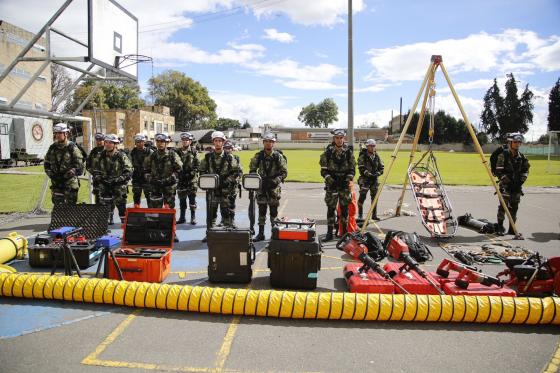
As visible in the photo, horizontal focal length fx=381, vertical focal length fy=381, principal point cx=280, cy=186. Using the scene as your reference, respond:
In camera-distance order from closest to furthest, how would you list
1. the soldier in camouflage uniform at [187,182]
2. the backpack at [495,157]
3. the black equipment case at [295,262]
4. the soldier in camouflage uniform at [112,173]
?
1. the black equipment case at [295,262]
2. the soldier in camouflage uniform at [112,173]
3. the backpack at [495,157]
4. the soldier in camouflage uniform at [187,182]

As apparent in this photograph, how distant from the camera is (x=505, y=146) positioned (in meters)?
9.94

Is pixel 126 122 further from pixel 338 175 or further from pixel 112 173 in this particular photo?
pixel 338 175

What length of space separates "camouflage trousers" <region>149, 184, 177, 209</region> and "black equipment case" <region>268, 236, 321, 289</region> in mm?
4439

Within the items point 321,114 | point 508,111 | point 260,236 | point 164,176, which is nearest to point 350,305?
point 260,236

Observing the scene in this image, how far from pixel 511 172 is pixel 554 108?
7536cm

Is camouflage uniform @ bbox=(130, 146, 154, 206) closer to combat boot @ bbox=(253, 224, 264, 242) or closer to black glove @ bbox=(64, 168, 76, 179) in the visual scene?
black glove @ bbox=(64, 168, 76, 179)

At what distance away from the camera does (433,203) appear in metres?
9.95

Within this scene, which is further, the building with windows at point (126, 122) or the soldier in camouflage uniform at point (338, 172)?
the building with windows at point (126, 122)

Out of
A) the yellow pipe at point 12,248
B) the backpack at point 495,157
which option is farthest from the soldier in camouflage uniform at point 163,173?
the backpack at point 495,157

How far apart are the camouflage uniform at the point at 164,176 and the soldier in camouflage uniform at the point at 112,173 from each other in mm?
704

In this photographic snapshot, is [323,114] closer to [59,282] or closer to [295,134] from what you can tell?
[295,134]

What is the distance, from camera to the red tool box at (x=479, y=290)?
204 inches

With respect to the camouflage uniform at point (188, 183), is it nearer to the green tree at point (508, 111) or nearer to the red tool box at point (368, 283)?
the red tool box at point (368, 283)

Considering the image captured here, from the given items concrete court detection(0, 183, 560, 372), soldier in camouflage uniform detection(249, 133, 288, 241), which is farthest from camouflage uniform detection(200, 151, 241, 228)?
concrete court detection(0, 183, 560, 372)
